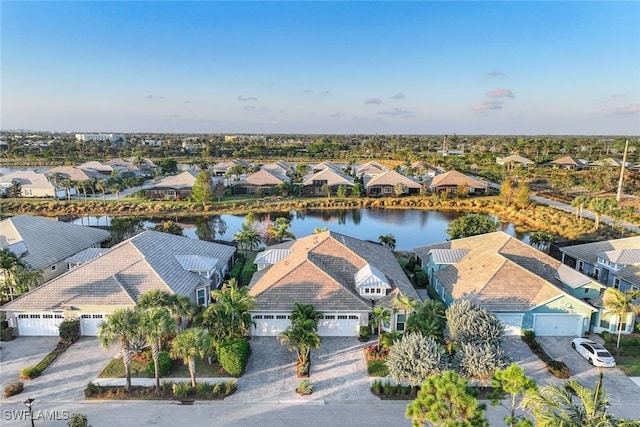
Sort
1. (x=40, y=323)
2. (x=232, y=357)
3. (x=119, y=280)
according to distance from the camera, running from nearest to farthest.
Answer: (x=232, y=357) → (x=40, y=323) → (x=119, y=280)

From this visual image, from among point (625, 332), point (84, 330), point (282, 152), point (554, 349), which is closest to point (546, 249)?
point (625, 332)

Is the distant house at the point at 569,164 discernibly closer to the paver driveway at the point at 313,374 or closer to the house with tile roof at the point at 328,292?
the house with tile roof at the point at 328,292

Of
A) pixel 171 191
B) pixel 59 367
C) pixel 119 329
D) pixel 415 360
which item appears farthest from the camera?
pixel 171 191

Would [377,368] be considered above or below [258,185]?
below

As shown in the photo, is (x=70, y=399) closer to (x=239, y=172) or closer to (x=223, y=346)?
(x=223, y=346)

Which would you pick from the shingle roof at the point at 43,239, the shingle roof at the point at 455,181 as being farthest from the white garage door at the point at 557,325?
the shingle roof at the point at 455,181

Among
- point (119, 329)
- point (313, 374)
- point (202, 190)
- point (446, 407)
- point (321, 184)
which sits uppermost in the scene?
point (321, 184)

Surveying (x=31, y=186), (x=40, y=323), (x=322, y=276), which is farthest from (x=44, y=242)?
(x=31, y=186)

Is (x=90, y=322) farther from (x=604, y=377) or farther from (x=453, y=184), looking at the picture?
(x=453, y=184)

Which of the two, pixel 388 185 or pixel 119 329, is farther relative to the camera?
pixel 388 185
